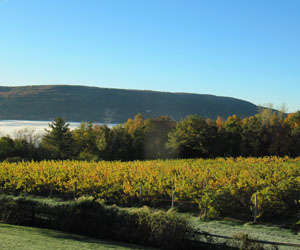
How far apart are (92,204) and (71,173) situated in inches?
461

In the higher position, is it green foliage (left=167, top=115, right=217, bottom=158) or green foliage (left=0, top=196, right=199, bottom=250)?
green foliage (left=167, top=115, right=217, bottom=158)

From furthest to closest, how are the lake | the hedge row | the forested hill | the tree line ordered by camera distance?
the forested hill < the lake < the tree line < the hedge row

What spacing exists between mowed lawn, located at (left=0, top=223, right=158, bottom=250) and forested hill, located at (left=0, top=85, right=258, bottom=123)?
125044 millimetres

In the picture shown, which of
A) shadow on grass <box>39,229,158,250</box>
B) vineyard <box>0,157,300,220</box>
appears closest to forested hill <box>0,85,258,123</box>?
vineyard <box>0,157,300,220</box>

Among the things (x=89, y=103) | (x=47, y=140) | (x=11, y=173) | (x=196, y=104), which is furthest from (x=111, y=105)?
(x=11, y=173)

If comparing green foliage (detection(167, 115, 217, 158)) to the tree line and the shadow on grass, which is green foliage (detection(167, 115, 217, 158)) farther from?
the shadow on grass

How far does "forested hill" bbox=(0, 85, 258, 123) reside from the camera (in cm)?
13588

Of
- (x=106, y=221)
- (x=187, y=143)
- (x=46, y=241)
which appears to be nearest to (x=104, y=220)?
(x=106, y=221)

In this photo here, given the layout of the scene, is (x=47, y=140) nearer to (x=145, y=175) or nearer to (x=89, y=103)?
(x=145, y=175)

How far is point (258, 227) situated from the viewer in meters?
14.0

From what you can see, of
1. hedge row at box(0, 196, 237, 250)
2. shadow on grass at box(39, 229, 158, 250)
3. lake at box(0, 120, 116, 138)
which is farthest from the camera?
lake at box(0, 120, 116, 138)

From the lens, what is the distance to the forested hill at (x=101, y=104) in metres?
136

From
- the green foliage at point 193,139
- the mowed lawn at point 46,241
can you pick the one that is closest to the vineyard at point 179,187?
the mowed lawn at point 46,241

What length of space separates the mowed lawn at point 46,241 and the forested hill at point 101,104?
125044 mm
